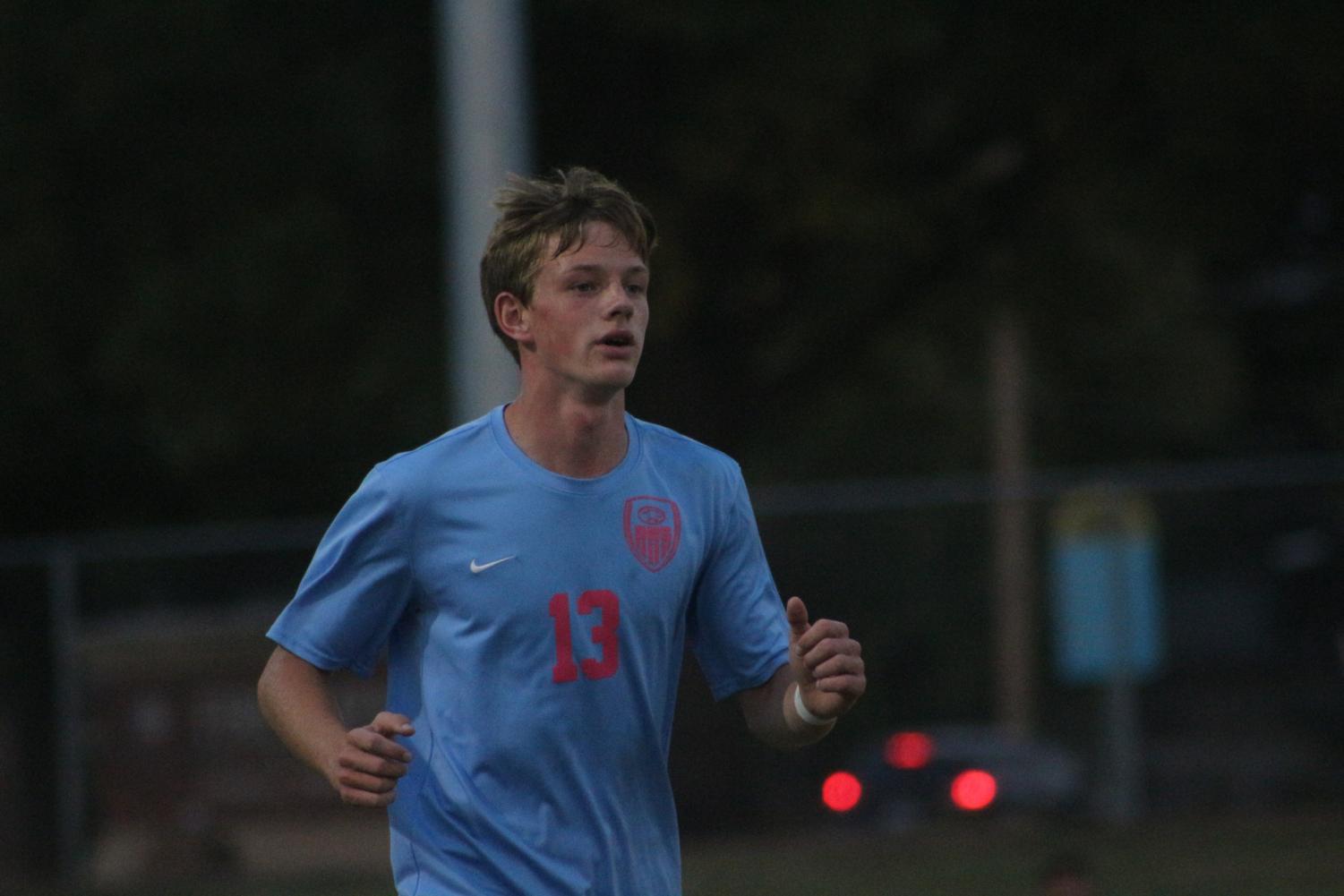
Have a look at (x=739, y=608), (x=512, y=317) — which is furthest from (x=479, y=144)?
(x=739, y=608)

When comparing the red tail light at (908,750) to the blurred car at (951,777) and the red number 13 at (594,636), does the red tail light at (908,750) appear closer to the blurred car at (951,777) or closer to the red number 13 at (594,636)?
the blurred car at (951,777)

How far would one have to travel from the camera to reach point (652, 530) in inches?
155

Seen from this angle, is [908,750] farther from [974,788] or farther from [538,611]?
[538,611]

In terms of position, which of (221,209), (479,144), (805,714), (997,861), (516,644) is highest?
(221,209)

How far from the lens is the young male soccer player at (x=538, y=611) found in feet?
12.5

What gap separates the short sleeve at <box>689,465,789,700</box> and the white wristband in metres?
0.18

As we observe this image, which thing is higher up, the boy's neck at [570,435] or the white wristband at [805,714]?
the boy's neck at [570,435]


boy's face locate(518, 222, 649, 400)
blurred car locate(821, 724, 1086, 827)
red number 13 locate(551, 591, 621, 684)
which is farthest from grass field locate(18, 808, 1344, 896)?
boy's face locate(518, 222, 649, 400)

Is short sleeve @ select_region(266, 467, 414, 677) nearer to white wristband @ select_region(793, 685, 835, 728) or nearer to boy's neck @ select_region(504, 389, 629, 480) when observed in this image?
boy's neck @ select_region(504, 389, 629, 480)

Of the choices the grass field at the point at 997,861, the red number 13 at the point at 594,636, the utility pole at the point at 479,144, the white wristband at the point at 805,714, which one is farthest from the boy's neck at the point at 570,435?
the grass field at the point at 997,861

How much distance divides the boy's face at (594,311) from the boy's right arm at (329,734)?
68 centimetres

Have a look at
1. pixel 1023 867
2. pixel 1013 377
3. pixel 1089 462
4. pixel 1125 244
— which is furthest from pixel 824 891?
pixel 1089 462

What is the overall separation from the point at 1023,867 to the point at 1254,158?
415cm

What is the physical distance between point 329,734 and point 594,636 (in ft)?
1.60
